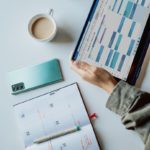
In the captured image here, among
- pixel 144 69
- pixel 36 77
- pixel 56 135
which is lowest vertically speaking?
pixel 56 135

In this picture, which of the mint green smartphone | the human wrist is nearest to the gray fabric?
the human wrist

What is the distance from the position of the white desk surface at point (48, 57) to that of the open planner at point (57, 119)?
20 mm

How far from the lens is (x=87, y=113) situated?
0.86 m

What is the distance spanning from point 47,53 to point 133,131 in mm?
327

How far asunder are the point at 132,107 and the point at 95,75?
14 cm

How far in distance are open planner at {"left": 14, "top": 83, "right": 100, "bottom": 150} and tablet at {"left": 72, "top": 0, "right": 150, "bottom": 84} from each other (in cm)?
11

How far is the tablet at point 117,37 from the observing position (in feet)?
2.78

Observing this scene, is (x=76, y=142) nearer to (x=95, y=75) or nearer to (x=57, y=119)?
(x=57, y=119)

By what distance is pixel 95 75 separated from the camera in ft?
2.83

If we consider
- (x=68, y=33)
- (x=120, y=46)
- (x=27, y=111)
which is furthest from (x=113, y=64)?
(x=27, y=111)

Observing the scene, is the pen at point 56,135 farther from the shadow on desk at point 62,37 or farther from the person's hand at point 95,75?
the shadow on desk at point 62,37

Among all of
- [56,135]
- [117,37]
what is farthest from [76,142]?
[117,37]

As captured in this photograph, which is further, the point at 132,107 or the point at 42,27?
the point at 42,27

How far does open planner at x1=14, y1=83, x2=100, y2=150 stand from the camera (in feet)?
2.76
